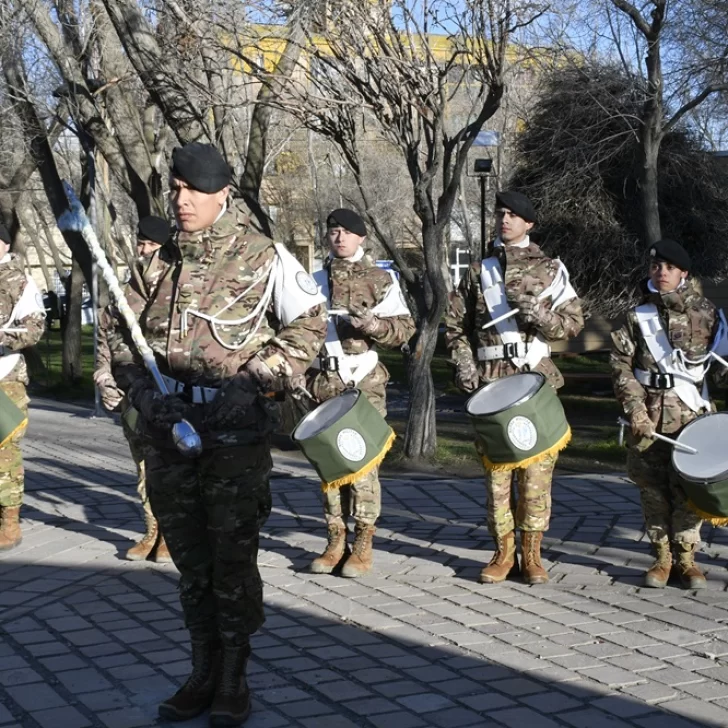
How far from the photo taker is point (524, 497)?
620 centimetres

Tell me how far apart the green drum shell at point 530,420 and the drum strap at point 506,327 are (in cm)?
27

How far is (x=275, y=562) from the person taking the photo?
268 inches

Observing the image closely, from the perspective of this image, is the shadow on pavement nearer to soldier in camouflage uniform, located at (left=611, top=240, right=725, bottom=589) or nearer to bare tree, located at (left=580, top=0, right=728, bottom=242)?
soldier in camouflage uniform, located at (left=611, top=240, right=725, bottom=589)

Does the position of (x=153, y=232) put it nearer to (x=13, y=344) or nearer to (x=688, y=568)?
(x=13, y=344)

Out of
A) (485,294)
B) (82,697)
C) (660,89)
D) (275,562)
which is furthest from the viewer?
(660,89)

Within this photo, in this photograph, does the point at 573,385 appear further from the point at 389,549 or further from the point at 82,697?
the point at 82,697

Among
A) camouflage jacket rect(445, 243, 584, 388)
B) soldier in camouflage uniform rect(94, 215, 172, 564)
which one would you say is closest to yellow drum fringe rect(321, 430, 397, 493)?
camouflage jacket rect(445, 243, 584, 388)

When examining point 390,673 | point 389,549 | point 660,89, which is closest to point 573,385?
point 660,89

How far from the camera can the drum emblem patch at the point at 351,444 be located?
19.5ft

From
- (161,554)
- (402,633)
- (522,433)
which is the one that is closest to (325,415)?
(522,433)

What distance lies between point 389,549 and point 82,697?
2.83 metres

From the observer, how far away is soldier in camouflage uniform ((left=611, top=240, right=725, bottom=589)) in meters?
6.07

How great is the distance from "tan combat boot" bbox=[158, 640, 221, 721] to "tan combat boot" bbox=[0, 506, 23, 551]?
325 centimetres

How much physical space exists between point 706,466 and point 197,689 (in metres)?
2.68
